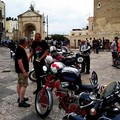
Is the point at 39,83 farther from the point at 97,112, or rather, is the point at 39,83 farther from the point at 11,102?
the point at 97,112

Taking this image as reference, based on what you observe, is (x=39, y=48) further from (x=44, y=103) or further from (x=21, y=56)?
(x=44, y=103)

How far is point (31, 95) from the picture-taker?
327 inches

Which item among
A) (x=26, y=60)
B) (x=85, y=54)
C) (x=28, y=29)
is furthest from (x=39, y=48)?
(x=28, y=29)

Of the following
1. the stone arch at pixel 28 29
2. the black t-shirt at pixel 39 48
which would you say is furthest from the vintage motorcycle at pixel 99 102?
the stone arch at pixel 28 29

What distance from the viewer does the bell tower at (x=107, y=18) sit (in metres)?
43.9

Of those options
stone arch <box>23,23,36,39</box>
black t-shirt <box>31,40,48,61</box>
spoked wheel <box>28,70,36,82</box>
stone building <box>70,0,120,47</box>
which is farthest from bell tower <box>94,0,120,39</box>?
black t-shirt <box>31,40,48,61</box>

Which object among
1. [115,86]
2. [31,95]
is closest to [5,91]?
[31,95]

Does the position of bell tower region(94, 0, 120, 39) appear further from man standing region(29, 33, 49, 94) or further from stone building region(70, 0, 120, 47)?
man standing region(29, 33, 49, 94)

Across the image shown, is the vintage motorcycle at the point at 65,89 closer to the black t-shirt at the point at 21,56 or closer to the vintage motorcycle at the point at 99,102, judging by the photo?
the vintage motorcycle at the point at 99,102

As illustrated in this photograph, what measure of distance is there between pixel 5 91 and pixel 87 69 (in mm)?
5034

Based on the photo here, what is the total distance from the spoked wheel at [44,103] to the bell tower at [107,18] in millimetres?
37816

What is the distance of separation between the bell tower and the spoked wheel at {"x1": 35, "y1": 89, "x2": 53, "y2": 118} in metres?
37.8

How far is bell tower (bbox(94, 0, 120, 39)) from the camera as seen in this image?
43.9m

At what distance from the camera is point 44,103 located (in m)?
6.30
